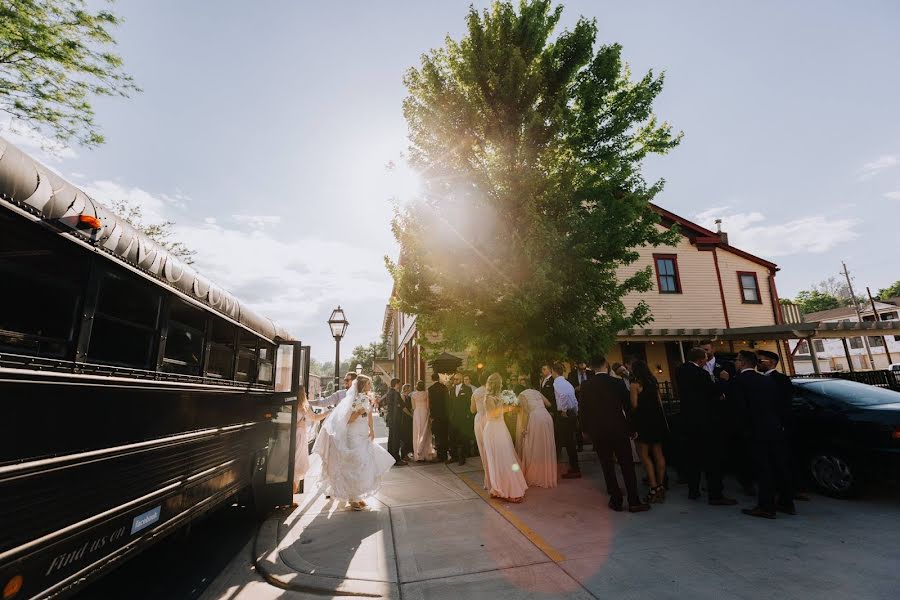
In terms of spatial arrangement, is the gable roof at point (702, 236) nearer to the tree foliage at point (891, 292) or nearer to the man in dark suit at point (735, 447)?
the man in dark suit at point (735, 447)

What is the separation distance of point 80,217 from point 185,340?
237cm

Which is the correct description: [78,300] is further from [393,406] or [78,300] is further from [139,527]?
[393,406]

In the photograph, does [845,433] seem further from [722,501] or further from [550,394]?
[550,394]

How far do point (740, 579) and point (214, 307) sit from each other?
5.38 metres

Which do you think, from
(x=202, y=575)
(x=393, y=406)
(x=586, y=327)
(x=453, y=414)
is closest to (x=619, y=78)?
(x=586, y=327)

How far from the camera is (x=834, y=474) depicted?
561 cm

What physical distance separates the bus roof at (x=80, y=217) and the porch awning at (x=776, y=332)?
13.2 m

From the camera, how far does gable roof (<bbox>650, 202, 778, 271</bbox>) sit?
19.6 metres

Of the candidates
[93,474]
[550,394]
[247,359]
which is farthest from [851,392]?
[247,359]

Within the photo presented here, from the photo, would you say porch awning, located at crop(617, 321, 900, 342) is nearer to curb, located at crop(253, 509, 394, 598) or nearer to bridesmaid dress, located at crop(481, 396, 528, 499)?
bridesmaid dress, located at crop(481, 396, 528, 499)

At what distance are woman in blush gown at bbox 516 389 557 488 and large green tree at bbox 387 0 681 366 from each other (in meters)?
1.57

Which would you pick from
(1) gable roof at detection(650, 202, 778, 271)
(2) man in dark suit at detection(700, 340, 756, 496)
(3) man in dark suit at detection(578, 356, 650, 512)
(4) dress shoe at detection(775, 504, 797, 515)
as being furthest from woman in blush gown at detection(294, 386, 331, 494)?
(1) gable roof at detection(650, 202, 778, 271)

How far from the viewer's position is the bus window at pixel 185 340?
3.98 meters

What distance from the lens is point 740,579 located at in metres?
3.44
